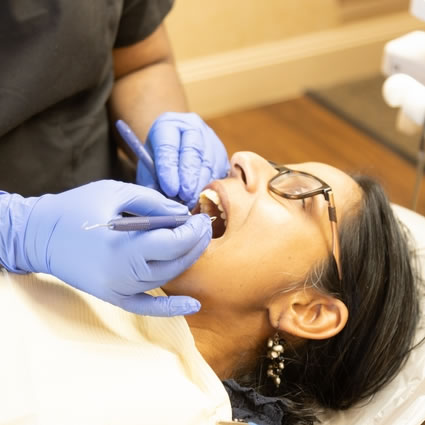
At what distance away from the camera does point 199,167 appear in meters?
1.28

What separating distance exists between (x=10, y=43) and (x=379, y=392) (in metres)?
0.99

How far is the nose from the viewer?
1153 millimetres

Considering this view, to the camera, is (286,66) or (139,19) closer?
(139,19)

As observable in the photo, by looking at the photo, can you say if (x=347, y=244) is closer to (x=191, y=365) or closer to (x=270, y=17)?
(x=191, y=365)

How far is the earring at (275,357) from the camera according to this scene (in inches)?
45.1

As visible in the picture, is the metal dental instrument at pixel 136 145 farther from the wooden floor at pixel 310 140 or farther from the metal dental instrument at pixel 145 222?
the wooden floor at pixel 310 140

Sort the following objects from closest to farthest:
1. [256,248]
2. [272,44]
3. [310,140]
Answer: [256,248]
[310,140]
[272,44]

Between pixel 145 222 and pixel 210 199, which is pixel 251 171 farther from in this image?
pixel 145 222

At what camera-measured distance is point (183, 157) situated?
4.16 ft

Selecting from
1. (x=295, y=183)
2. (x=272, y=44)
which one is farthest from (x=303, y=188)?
(x=272, y=44)

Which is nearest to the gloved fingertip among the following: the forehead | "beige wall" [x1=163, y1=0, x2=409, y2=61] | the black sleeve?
the forehead

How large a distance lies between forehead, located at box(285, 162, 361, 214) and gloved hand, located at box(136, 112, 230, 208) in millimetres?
195

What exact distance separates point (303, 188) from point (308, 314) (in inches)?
9.7

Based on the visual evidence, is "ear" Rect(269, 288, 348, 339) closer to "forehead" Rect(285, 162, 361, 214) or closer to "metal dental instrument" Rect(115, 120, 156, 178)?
"forehead" Rect(285, 162, 361, 214)
